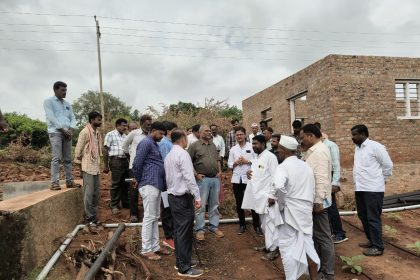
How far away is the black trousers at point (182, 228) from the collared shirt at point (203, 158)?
47.5 inches

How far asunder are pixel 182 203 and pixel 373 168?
2.92m

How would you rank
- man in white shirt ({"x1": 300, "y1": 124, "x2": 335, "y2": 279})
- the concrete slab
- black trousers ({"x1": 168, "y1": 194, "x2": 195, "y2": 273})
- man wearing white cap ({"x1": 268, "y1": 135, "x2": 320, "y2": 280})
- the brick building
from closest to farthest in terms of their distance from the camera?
1. man wearing white cap ({"x1": 268, "y1": 135, "x2": 320, "y2": 280})
2. man in white shirt ({"x1": 300, "y1": 124, "x2": 335, "y2": 279})
3. black trousers ({"x1": 168, "y1": 194, "x2": 195, "y2": 273})
4. the concrete slab
5. the brick building

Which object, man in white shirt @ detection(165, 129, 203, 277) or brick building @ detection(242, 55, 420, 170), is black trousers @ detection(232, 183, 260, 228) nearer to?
man in white shirt @ detection(165, 129, 203, 277)

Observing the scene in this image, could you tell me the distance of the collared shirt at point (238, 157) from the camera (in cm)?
610

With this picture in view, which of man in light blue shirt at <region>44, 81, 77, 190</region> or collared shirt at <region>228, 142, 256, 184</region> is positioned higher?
man in light blue shirt at <region>44, 81, 77, 190</region>

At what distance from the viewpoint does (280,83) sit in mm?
12711

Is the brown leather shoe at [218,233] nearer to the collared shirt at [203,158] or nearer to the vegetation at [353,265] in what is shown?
the collared shirt at [203,158]

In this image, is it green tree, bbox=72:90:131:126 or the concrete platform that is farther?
green tree, bbox=72:90:131:126

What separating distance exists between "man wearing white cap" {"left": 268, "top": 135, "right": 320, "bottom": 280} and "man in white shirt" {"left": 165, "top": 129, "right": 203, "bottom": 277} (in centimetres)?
113

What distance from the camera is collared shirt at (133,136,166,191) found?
192 inches

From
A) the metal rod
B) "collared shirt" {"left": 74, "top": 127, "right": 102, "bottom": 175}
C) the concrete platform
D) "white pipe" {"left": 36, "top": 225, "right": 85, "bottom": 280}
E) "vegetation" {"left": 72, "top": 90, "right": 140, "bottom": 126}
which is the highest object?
"vegetation" {"left": 72, "top": 90, "right": 140, "bottom": 126}

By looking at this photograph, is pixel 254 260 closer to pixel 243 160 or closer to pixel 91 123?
pixel 243 160

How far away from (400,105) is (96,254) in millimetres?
9993

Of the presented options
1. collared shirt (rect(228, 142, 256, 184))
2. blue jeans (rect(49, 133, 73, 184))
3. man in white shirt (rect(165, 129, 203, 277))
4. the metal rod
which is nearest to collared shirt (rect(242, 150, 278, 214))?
collared shirt (rect(228, 142, 256, 184))
